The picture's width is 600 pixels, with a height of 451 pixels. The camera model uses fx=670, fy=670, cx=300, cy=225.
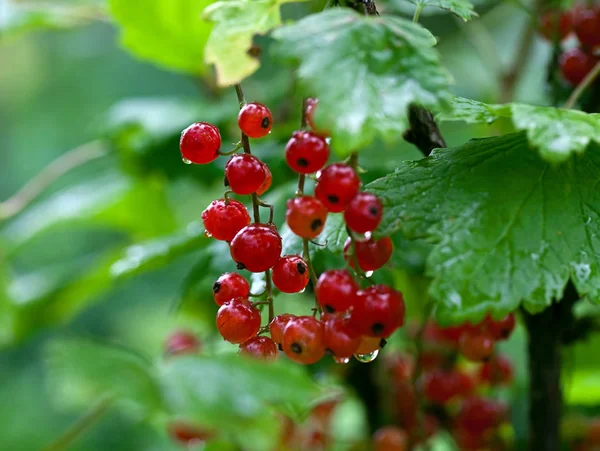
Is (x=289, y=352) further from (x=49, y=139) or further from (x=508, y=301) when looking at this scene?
(x=49, y=139)

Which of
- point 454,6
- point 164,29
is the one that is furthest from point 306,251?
point 164,29

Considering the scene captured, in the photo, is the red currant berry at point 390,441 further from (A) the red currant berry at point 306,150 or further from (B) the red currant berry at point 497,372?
(A) the red currant berry at point 306,150

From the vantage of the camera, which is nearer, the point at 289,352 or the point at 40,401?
the point at 289,352

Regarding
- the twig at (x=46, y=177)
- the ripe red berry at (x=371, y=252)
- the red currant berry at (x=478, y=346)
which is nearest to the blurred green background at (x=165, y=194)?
the twig at (x=46, y=177)

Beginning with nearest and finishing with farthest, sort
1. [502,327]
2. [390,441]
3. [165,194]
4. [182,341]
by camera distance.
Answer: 1. [502,327]
2. [390,441]
3. [182,341]
4. [165,194]

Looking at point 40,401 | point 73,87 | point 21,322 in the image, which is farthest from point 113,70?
point 21,322

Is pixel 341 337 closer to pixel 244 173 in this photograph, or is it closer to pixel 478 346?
pixel 244 173
